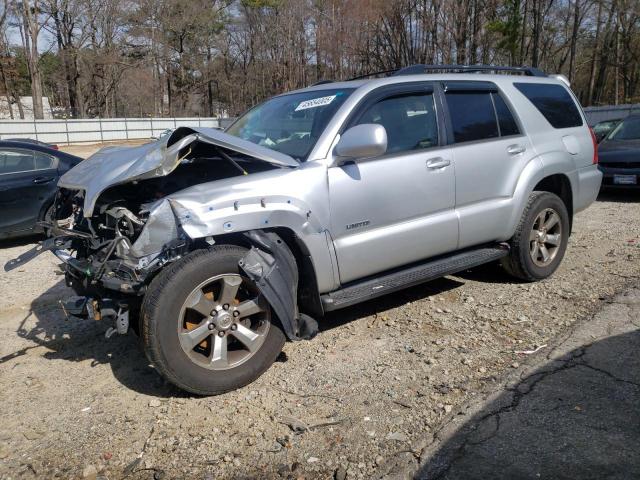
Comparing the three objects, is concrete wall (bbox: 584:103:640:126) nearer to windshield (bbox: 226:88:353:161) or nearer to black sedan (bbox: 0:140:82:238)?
black sedan (bbox: 0:140:82:238)

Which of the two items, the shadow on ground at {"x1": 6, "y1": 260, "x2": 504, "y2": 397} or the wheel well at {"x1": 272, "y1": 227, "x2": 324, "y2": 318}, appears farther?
the shadow on ground at {"x1": 6, "y1": 260, "x2": 504, "y2": 397}

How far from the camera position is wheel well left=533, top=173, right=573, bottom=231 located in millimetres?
5332

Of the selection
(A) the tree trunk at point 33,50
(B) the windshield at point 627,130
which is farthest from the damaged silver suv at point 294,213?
(A) the tree trunk at point 33,50

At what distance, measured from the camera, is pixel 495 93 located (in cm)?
495

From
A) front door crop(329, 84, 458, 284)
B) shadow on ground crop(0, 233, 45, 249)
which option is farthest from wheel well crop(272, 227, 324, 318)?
shadow on ground crop(0, 233, 45, 249)

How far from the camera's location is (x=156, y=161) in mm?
3379

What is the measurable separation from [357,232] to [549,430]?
170cm

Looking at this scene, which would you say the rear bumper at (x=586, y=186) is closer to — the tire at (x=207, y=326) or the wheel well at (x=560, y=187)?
the wheel well at (x=560, y=187)

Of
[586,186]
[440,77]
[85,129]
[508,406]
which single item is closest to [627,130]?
[586,186]

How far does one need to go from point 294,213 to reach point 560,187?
321 centimetres

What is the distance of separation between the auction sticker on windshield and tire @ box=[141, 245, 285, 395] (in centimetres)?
145

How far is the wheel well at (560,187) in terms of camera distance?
17.5 ft

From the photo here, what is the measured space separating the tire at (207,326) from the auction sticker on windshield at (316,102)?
1.45 m

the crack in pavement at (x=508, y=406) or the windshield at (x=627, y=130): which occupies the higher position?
the windshield at (x=627, y=130)
